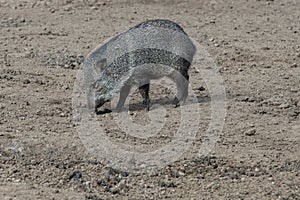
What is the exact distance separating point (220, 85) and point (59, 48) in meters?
→ 2.59

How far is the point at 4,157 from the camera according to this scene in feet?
20.4

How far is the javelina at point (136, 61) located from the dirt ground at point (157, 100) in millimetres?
297

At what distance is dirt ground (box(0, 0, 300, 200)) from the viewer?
18.9 feet

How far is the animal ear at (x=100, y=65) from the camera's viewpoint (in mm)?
7434

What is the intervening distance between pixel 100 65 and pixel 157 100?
856 millimetres

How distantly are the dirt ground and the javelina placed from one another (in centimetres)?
30

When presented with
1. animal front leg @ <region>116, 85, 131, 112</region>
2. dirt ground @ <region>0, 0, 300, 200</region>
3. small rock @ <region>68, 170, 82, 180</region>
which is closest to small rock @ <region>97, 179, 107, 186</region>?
dirt ground @ <region>0, 0, 300, 200</region>

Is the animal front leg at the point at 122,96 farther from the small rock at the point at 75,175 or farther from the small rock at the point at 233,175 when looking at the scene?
the small rock at the point at 233,175

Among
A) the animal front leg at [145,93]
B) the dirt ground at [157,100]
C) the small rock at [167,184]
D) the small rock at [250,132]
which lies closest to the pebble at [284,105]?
the dirt ground at [157,100]

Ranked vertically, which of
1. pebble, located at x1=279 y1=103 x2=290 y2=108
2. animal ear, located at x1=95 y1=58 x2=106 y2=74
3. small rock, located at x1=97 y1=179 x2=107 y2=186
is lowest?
pebble, located at x1=279 y1=103 x2=290 y2=108

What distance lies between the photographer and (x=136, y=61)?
7.54 meters

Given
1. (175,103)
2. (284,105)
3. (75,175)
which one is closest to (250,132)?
(284,105)

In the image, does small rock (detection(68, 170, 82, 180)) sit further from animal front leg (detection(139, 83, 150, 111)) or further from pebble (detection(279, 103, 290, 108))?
pebble (detection(279, 103, 290, 108))

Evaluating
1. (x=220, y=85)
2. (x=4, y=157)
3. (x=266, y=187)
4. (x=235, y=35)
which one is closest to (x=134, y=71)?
(x=220, y=85)
